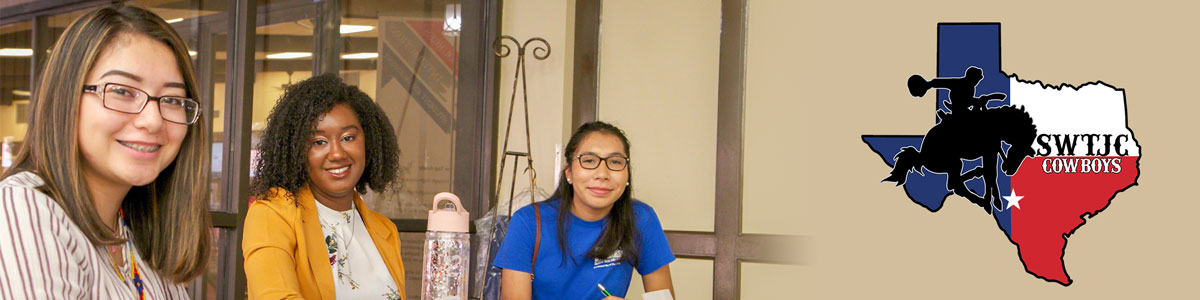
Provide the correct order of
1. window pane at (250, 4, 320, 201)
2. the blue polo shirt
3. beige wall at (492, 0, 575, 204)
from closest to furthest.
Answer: the blue polo shirt
window pane at (250, 4, 320, 201)
beige wall at (492, 0, 575, 204)

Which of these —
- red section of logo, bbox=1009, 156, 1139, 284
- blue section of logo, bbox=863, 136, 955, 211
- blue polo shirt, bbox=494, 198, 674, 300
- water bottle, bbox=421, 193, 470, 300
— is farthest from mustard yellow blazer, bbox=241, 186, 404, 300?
red section of logo, bbox=1009, 156, 1139, 284

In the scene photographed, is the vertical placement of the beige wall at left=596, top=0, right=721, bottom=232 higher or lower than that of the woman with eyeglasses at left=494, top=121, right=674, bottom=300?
higher

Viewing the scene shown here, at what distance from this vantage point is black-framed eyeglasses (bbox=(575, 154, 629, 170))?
2541 millimetres

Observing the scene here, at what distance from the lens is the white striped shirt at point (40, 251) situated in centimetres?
98

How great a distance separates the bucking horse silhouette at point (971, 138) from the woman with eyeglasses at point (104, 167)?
3305 mm

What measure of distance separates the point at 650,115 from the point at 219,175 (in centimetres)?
204

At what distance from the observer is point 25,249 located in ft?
3.23

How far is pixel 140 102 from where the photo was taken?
1.15 meters

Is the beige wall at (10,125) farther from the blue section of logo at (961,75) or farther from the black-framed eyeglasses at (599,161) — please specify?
the blue section of logo at (961,75)

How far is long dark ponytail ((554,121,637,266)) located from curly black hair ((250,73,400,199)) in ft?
2.08

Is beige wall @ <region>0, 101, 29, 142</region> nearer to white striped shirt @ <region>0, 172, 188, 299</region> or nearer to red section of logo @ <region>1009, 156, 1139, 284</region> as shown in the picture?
white striped shirt @ <region>0, 172, 188, 299</region>

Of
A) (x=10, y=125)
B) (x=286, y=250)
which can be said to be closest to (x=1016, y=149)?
(x=286, y=250)

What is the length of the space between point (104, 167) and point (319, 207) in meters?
0.76

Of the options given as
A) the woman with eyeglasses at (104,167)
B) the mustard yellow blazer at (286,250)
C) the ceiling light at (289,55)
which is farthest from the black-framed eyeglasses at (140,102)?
the ceiling light at (289,55)
